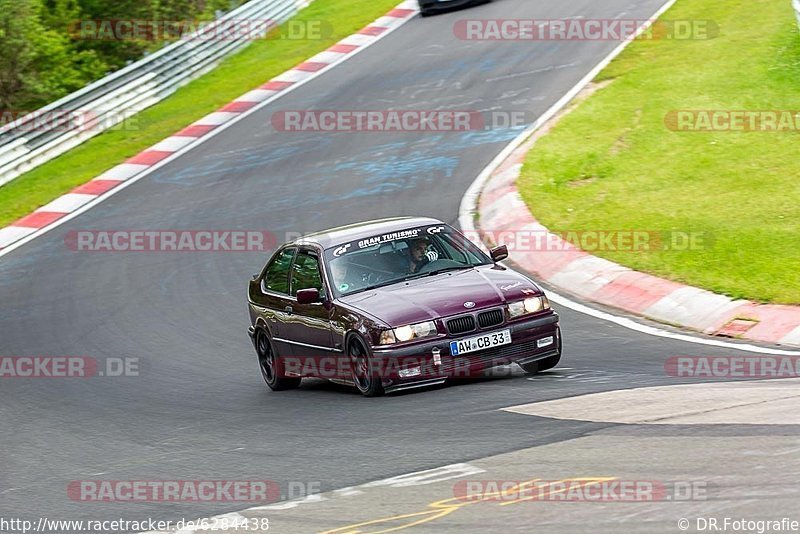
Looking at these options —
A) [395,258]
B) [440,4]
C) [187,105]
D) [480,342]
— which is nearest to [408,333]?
[480,342]

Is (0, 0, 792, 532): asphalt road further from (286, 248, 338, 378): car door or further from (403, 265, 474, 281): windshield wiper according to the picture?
(403, 265, 474, 281): windshield wiper

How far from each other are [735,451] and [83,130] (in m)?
21.0

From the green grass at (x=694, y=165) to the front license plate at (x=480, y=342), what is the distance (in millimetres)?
3155

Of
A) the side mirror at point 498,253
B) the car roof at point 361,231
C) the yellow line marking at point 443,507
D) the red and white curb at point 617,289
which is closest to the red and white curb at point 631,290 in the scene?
the red and white curb at point 617,289

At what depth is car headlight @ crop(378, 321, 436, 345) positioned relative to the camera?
10234 millimetres

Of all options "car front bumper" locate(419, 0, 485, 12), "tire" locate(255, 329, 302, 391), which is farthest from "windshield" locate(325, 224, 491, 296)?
"car front bumper" locate(419, 0, 485, 12)

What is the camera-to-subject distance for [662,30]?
2569 centimetres

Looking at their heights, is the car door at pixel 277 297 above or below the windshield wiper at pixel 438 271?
below

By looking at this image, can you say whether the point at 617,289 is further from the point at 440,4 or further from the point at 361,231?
the point at 440,4

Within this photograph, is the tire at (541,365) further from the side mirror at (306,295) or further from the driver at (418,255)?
the side mirror at (306,295)

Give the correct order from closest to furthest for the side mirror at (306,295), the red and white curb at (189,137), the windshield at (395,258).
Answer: the side mirror at (306,295) → the windshield at (395,258) → the red and white curb at (189,137)

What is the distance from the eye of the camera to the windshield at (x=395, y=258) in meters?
11.3

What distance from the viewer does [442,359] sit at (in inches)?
405

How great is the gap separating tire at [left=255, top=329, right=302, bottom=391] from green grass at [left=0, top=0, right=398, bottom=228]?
33.6 feet
